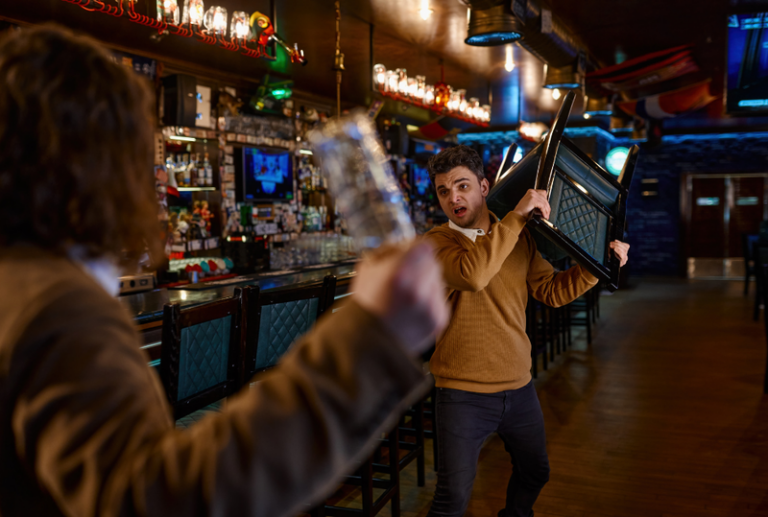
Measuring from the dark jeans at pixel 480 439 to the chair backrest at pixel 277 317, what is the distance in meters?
0.67

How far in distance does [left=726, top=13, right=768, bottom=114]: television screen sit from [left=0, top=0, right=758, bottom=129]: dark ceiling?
477mm

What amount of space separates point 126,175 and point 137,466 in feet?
1.02

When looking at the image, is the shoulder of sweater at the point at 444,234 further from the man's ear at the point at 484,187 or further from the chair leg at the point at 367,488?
the chair leg at the point at 367,488

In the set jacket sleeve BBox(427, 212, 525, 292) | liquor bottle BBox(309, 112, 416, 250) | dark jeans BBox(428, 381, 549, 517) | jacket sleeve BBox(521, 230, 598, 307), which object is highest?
liquor bottle BBox(309, 112, 416, 250)

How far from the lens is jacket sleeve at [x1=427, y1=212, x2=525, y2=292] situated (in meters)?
1.97

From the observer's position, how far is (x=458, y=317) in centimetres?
221

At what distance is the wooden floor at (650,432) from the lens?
10.1ft

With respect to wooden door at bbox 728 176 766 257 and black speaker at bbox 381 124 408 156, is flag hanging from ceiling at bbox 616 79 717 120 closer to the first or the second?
black speaker at bbox 381 124 408 156

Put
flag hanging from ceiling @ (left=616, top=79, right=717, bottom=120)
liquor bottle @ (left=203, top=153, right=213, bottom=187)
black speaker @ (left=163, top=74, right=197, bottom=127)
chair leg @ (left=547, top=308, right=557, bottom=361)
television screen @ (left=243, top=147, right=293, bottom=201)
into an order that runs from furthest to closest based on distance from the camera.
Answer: flag hanging from ceiling @ (left=616, top=79, right=717, bottom=120), television screen @ (left=243, top=147, right=293, bottom=201), liquor bottle @ (left=203, top=153, right=213, bottom=187), chair leg @ (left=547, top=308, right=557, bottom=361), black speaker @ (left=163, top=74, right=197, bottom=127)

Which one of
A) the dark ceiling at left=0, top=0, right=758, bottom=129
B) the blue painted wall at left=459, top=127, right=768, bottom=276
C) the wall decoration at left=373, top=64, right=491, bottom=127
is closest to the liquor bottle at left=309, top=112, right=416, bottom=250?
the dark ceiling at left=0, top=0, right=758, bottom=129

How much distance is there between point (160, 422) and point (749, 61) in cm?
522

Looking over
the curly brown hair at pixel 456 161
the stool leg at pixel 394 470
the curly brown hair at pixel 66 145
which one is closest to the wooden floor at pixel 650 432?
the stool leg at pixel 394 470

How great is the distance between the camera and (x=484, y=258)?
1.97 m

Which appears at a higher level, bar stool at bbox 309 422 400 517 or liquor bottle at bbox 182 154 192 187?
liquor bottle at bbox 182 154 192 187
